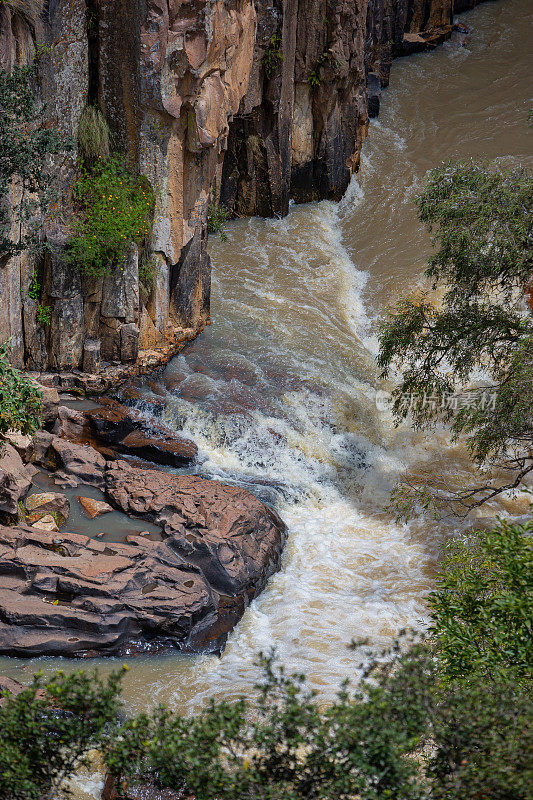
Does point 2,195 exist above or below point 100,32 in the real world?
below

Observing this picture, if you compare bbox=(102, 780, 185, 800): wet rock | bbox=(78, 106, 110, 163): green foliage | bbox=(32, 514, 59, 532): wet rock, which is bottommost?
bbox=(102, 780, 185, 800): wet rock

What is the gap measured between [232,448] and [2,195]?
5.63 m

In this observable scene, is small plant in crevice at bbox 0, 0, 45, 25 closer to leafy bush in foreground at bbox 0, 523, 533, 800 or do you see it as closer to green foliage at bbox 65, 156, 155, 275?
green foliage at bbox 65, 156, 155, 275

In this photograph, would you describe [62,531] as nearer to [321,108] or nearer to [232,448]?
[232,448]

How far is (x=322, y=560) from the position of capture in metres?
11.4

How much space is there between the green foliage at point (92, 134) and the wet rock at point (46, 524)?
651 centimetres

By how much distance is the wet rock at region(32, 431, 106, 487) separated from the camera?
1132 centimetres

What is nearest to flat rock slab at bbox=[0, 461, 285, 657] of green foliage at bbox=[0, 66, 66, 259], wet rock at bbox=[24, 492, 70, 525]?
wet rock at bbox=[24, 492, 70, 525]

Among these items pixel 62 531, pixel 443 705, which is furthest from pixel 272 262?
pixel 443 705

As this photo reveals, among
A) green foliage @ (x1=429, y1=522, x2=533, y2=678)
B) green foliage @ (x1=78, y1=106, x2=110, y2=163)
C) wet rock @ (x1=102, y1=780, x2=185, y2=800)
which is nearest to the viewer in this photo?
green foliage @ (x1=429, y1=522, x2=533, y2=678)

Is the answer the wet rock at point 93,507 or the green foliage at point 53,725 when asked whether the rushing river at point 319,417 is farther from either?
the green foliage at point 53,725

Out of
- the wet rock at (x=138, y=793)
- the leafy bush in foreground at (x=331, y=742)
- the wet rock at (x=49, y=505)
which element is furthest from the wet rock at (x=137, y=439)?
the leafy bush in foreground at (x=331, y=742)

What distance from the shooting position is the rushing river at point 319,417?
379 inches

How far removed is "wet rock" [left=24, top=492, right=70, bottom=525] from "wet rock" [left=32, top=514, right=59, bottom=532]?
Answer: 0.39 ft
